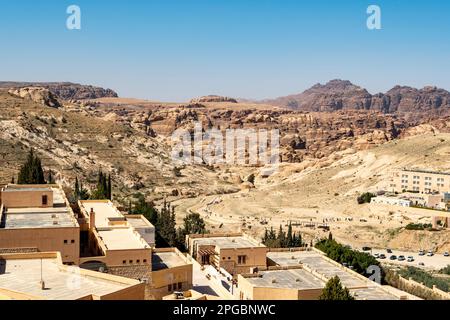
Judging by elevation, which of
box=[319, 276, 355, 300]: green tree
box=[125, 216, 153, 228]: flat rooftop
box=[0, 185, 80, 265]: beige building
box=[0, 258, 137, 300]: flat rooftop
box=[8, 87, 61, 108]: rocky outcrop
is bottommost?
box=[319, 276, 355, 300]: green tree

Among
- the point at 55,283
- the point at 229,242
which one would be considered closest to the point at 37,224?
the point at 55,283

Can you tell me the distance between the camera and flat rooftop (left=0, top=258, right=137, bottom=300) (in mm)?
22312

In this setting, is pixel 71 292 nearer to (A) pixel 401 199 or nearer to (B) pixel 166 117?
(A) pixel 401 199

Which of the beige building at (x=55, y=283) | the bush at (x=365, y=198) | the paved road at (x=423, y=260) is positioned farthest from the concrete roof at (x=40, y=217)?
the bush at (x=365, y=198)

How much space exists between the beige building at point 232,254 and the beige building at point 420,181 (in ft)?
170

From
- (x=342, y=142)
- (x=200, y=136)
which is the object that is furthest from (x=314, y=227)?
(x=200, y=136)

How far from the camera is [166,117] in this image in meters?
188

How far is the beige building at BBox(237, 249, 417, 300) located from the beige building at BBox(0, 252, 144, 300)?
30.0ft

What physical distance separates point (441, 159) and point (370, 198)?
21.2 metres

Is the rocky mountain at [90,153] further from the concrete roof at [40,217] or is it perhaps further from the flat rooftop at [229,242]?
the concrete roof at [40,217]

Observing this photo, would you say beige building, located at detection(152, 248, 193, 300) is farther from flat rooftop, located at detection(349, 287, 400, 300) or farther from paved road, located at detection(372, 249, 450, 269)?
paved road, located at detection(372, 249, 450, 269)

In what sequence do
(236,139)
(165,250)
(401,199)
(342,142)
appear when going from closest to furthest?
(165,250), (401,199), (342,142), (236,139)

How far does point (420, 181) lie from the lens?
291 feet

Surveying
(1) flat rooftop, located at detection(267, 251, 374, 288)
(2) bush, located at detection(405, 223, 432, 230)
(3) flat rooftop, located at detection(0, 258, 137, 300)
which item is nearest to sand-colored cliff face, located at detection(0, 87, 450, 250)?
(2) bush, located at detection(405, 223, 432, 230)
